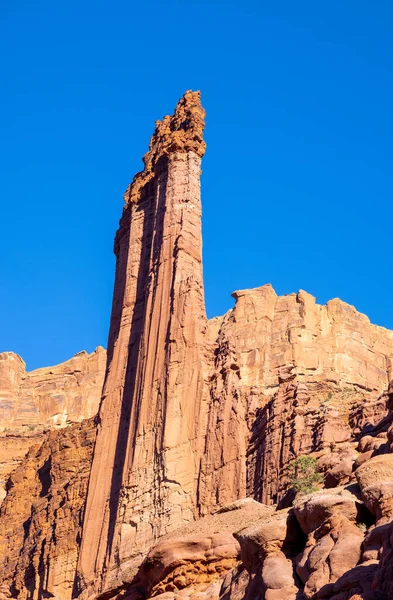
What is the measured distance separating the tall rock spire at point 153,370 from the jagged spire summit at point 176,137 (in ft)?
0.21

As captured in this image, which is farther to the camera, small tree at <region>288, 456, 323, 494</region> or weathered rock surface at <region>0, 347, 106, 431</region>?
weathered rock surface at <region>0, 347, 106, 431</region>

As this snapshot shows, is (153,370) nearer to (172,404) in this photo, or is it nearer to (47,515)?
(172,404)

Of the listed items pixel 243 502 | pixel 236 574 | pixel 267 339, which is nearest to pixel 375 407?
pixel 243 502

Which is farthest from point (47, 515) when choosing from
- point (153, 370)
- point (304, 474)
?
point (304, 474)

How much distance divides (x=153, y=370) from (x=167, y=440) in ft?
13.0

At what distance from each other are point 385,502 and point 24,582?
37445 mm

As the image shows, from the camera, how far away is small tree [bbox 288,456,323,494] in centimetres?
3062

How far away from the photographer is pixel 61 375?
299 feet

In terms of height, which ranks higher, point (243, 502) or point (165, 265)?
point (165, 265)

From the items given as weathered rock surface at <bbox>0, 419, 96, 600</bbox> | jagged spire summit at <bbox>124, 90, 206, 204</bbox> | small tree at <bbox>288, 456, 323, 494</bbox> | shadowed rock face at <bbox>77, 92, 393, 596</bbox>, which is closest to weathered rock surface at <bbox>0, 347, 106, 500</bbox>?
weathered rock surface at <bbox>0, 419, 96, 600</bbox>

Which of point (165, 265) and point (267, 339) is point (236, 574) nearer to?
point (165, 265)

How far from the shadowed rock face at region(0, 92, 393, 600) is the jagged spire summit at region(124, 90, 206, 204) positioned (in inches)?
3.4

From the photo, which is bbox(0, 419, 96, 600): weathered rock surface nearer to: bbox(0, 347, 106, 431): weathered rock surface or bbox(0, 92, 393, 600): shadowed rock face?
bbox(0, 92, 393, 600): shadowed rock face

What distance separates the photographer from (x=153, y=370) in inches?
1914
